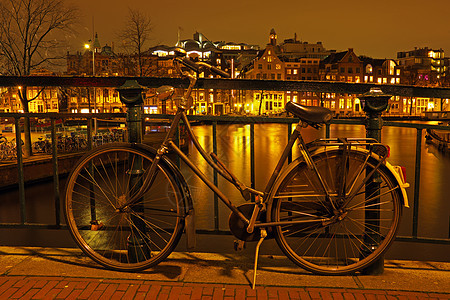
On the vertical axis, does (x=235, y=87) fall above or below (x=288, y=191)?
above

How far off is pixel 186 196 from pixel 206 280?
21.6 inches

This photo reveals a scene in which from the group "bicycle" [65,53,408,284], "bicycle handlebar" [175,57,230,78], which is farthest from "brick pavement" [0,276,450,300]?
"bicycle handlebar" [175,57,230,78]

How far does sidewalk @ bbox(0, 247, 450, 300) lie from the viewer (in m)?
2.55

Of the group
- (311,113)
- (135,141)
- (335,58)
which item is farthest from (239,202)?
(335,58)

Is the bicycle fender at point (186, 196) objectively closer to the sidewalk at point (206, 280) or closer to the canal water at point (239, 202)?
the sidewalk at point (206, 280)

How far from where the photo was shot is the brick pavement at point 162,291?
252cm

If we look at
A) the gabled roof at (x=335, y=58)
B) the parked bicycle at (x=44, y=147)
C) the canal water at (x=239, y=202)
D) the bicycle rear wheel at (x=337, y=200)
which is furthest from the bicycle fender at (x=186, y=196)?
the gabled roof at (x=335, y=58)

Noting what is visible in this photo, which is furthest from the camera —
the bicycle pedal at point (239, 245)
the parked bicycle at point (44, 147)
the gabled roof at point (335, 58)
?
the gabled roof at point (335, 58)

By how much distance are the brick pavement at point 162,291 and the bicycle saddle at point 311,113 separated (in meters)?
1.02

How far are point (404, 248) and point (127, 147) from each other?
6.95 m

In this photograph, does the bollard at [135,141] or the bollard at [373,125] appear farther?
the bollard at [135,141]

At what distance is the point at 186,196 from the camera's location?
2.78 m

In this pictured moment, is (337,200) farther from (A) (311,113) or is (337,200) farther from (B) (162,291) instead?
(B) (162,291)

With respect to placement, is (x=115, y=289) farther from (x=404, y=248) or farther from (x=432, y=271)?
(x=404, y=248)
